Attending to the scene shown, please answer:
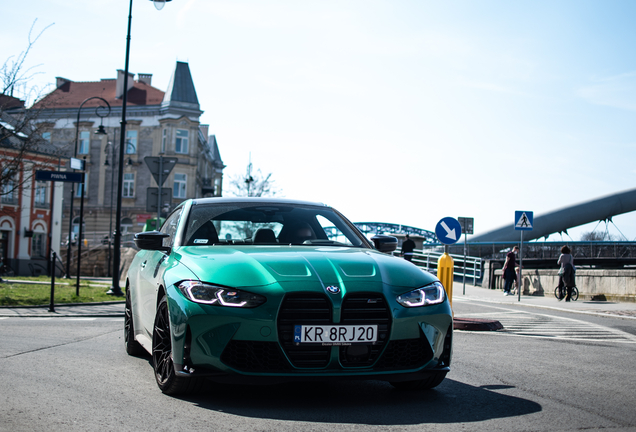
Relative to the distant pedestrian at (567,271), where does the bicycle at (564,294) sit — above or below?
below

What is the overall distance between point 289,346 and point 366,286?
0.61 m

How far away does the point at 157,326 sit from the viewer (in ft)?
17.6

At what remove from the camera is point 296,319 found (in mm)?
4539

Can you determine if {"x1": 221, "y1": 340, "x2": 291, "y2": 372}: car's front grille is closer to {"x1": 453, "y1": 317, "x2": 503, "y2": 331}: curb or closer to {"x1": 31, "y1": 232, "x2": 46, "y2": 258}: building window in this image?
{"x1": 453, "y1": 317, "x2": 503, "y2": 331}: curb

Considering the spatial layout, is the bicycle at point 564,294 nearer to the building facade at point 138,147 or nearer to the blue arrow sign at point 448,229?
the blue arrow sign at point 448,229

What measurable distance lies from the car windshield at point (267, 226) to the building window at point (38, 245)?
43.9 m

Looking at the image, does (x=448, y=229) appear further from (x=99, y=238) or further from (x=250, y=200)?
(x=99, y=238)

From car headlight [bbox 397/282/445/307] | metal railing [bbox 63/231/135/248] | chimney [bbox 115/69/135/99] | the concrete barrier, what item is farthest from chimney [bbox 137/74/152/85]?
car headlight [bbox 397/282/445/307]

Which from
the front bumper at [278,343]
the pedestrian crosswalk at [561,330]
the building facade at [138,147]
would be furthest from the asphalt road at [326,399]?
the building facade at [138,147]

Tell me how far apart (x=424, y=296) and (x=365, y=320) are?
20.7 inches

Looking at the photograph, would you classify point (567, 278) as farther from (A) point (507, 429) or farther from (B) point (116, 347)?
(A) point (507, 429)

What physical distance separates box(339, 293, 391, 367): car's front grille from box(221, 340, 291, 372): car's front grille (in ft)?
1.30

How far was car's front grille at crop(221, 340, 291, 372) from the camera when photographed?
454 centimetres

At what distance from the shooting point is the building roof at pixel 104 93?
212ft
